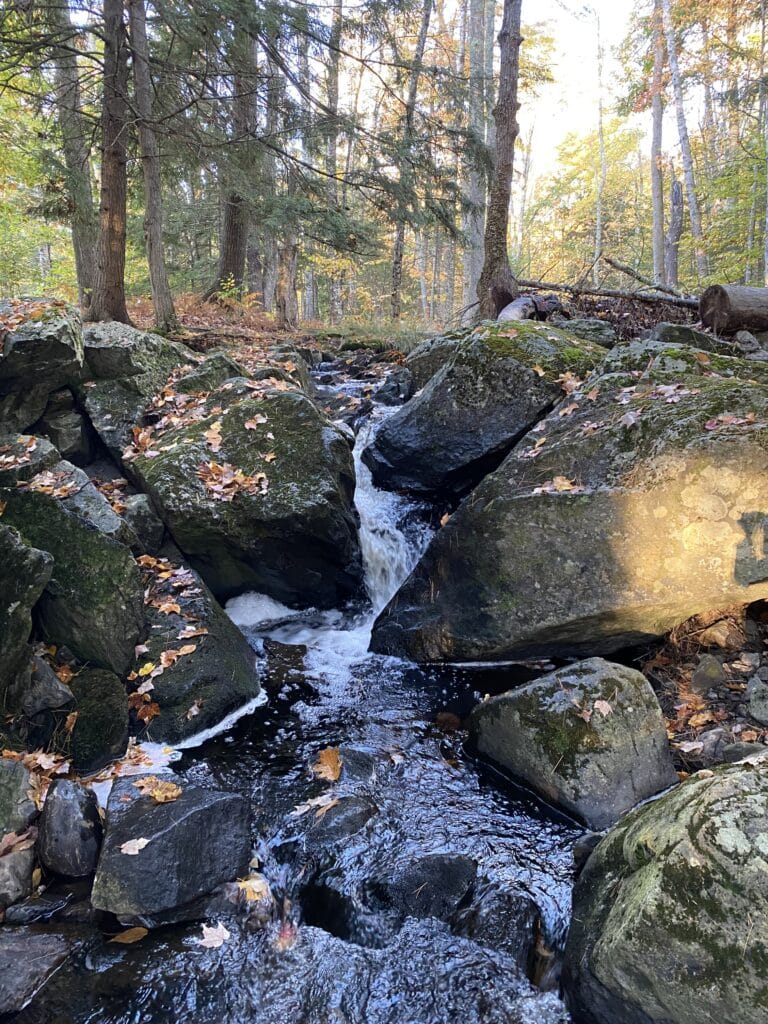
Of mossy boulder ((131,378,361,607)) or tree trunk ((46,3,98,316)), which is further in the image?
tree trunk ((46,3,98,316))

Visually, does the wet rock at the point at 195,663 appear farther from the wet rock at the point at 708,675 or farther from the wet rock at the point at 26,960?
the wet rock at the point at 708,675

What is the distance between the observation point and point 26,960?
3.08 meters

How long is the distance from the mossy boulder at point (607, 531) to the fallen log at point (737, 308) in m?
3.46

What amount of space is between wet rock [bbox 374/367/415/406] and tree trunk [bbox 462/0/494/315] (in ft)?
9.99

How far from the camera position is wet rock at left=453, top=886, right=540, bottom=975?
3248 millimetres

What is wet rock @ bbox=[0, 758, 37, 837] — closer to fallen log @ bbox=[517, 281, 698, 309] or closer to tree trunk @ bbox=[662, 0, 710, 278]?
fallen log @ bbox=[517, 281, 698, 309]

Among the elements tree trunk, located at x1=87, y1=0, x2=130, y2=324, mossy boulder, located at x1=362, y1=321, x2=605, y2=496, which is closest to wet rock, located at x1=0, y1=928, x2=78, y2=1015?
Answer: mossy boulder, located at x1=362, y1=321, x2=605, y2=496

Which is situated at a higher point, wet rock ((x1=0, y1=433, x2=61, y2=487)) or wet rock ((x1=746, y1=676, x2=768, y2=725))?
wet rock ((x1=0, y1=433, x2=61, y2=487))

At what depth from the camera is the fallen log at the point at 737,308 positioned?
838cm

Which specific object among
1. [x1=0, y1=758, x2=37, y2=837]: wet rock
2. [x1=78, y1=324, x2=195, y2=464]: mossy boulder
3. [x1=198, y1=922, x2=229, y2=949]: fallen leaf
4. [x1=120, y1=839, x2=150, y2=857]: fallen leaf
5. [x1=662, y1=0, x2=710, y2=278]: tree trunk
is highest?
[x1=662, y1=0, x2=710, y2=278]: tree trunk

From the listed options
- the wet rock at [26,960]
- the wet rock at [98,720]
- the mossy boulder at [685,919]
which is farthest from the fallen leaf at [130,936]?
the mossy boulder at [685,919]

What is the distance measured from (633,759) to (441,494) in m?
4.27

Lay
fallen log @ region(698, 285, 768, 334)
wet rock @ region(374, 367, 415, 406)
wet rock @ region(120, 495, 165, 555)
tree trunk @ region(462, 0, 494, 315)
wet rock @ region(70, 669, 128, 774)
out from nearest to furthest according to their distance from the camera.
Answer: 1. wet rock @ region(70, 669, 128, 774)
2. wet rock @ region(120, 495, 165, 555)
3. fallen log @ region(698, 285, 768, 334)
4. wet rock @ region(374, 367, 415, 406)
5. tree trunk @ region(462, 0, 494, 315)

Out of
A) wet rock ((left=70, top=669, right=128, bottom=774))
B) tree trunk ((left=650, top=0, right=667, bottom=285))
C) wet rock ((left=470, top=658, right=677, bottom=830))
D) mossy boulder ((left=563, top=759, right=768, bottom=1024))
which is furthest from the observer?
tree trunk ((left=650, top=0, right=667, bottom=285))
